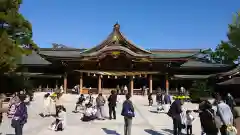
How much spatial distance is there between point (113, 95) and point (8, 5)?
11544 millimetres

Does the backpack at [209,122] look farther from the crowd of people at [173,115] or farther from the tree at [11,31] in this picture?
the tree at [11,31]

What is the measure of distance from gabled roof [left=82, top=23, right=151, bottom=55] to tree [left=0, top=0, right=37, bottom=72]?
46.0ft

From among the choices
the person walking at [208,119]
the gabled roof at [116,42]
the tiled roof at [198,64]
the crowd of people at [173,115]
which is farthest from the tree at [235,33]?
the person walking at [208,119]

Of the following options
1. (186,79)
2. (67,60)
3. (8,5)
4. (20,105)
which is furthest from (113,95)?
(186,79)

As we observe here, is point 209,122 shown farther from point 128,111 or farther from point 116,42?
point 116,42

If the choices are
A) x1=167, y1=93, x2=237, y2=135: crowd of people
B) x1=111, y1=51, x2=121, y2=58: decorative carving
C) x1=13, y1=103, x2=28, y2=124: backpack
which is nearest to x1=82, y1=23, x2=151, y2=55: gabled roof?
x1=111, y1=51, x2=121, y2=58: decorative carving

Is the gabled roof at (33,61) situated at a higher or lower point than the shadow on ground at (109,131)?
higher

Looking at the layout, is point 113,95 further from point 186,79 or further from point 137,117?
point 186,79

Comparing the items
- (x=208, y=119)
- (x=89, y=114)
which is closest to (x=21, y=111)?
(x=208, y=119)

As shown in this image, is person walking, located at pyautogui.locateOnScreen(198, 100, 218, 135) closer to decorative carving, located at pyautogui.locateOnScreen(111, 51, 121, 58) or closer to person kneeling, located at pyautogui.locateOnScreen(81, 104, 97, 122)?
person kneeling, located at pyautogui.locateOnScreen(81, 104, 97, 122)

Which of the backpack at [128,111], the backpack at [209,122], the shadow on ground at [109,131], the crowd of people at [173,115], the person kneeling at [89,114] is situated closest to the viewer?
the backpack at [209,122]

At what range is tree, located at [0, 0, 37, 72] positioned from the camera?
19.9m

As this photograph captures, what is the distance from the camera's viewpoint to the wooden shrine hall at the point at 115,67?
116 ft

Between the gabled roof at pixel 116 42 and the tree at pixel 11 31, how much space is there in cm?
1402
